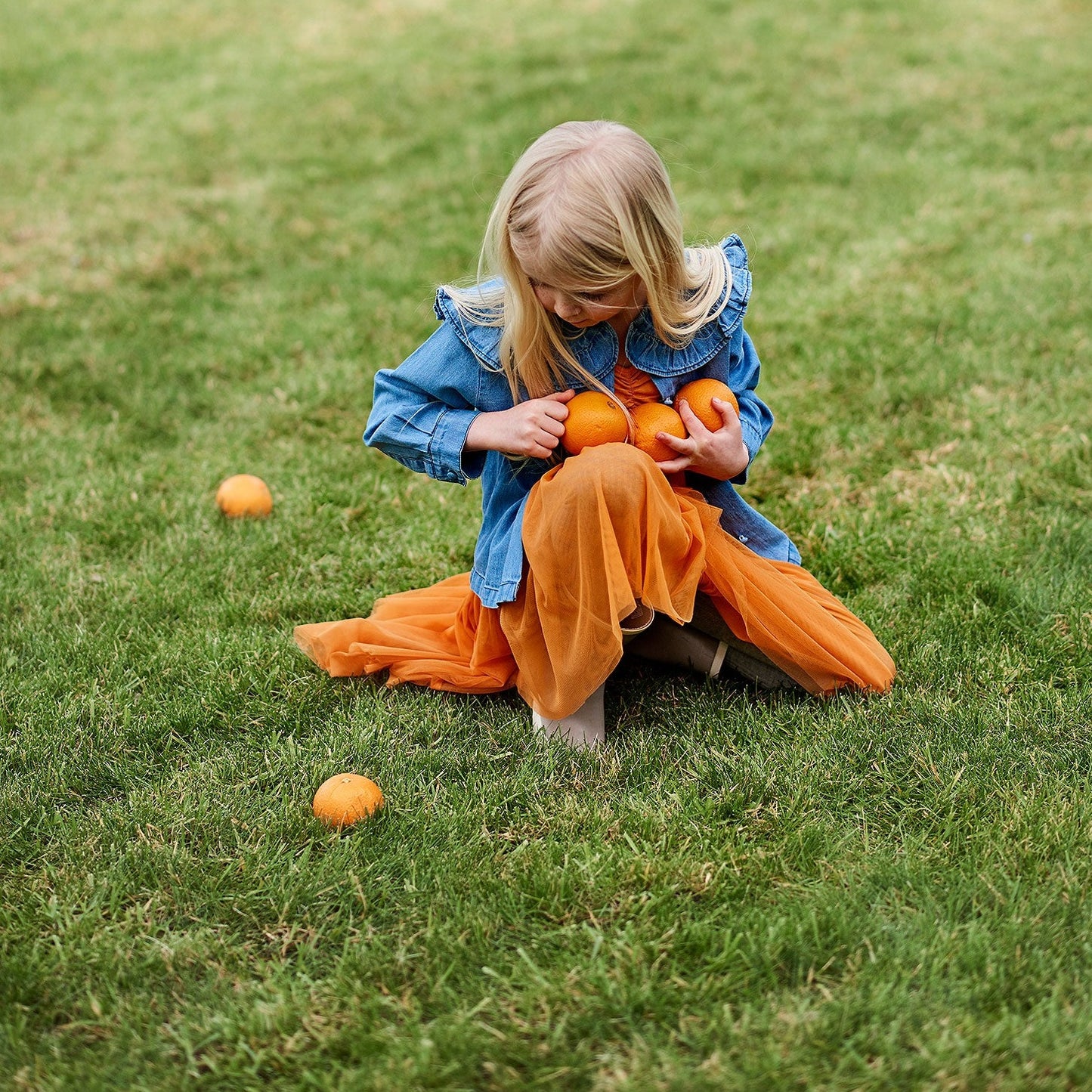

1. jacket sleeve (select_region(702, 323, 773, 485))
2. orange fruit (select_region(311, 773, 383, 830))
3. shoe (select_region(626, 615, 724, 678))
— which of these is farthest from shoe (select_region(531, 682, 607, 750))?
jacket sleeve (select_region(702, 323, 773, 485))

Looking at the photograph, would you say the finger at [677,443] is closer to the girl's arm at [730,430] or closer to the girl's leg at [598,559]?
the girl's arm at [730,430]

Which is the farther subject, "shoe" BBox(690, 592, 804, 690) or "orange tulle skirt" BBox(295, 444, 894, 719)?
"shoe" BBox(690, 592, 804, 690)

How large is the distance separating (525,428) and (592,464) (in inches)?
8.9

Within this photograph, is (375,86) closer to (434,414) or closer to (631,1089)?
(434,414)

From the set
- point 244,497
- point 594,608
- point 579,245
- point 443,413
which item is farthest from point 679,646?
point 244,497

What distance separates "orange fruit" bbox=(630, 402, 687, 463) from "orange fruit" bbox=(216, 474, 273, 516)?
184 cm

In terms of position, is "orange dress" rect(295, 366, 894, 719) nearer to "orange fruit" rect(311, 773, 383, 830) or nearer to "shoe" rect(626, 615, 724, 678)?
"shoe" rect(626, 615, 724, 678)

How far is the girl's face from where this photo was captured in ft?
8.97

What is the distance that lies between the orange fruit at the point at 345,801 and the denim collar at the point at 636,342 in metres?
1.06

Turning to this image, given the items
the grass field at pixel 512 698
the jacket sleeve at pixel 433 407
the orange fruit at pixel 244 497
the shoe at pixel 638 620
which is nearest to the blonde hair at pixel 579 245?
the jacket sleeve at pixel 433 407

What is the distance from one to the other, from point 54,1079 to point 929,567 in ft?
9.10

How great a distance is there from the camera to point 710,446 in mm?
2906

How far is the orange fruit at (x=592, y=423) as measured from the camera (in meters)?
2.88

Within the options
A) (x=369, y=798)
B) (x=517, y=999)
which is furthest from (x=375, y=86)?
(x=517, y=999)
